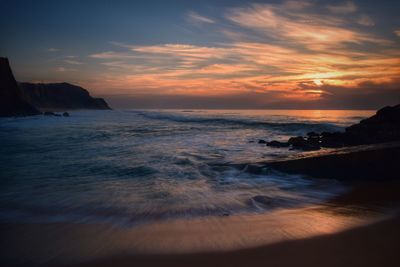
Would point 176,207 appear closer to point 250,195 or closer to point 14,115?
point 250,195

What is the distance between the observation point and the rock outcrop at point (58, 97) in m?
93.8

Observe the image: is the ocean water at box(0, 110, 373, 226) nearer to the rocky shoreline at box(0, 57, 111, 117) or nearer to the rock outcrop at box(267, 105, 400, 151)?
the rock outcrop at box(267, 105, 400, 151)

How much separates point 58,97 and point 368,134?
114070mm

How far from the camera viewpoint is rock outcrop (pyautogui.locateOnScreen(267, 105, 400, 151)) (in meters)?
12.0

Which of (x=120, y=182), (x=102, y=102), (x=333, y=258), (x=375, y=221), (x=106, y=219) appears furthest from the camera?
(x=102, y=102)

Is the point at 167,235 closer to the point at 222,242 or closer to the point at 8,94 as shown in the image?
the point at 222,242

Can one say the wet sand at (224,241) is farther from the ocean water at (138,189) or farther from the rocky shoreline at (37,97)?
the rocky shoreline at (37,97)

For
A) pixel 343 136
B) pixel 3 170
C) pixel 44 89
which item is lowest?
pixel 3 170

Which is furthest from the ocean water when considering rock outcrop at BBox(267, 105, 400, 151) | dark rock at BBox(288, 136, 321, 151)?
rock outcrop at BBox(267, 105, 400, 151)

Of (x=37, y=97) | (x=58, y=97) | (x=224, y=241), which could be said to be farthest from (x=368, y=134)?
(x=58, y=97)

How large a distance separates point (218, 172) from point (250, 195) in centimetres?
264

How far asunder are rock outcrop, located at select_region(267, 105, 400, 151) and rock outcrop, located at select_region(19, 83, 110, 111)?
89.2 m

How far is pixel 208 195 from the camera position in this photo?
6105mm

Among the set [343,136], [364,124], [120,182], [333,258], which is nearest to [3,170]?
[120,182]
